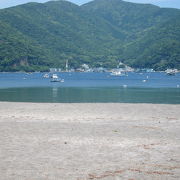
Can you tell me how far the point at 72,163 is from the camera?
1310 centimetres

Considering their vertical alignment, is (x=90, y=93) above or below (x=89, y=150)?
below

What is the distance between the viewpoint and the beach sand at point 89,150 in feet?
39.2

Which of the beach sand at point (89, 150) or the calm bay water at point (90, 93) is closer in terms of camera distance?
the beach sand at point (89, 150)

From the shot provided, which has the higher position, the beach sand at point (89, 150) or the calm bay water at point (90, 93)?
the beach sand at point (89, 150)

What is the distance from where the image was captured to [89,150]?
49.4 ft

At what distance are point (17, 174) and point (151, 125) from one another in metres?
11.6

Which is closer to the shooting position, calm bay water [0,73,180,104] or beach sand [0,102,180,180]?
beach sand [0,102,180,180]

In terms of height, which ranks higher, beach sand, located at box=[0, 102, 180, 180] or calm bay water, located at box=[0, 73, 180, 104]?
beach sand, located at box=[0, 102, 180, 180]

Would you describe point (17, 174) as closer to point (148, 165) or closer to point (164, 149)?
point (148, 165)

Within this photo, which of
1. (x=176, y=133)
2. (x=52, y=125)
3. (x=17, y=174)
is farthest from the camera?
(x=52, y=125)

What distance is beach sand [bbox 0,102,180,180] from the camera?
39.2 ft

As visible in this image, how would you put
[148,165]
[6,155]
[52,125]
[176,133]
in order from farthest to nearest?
[52,125]
[176,133]
[6,155]
[148,165]

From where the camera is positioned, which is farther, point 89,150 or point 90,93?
point 90,93

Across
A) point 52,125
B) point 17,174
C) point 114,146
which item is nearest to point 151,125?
point 52,125
